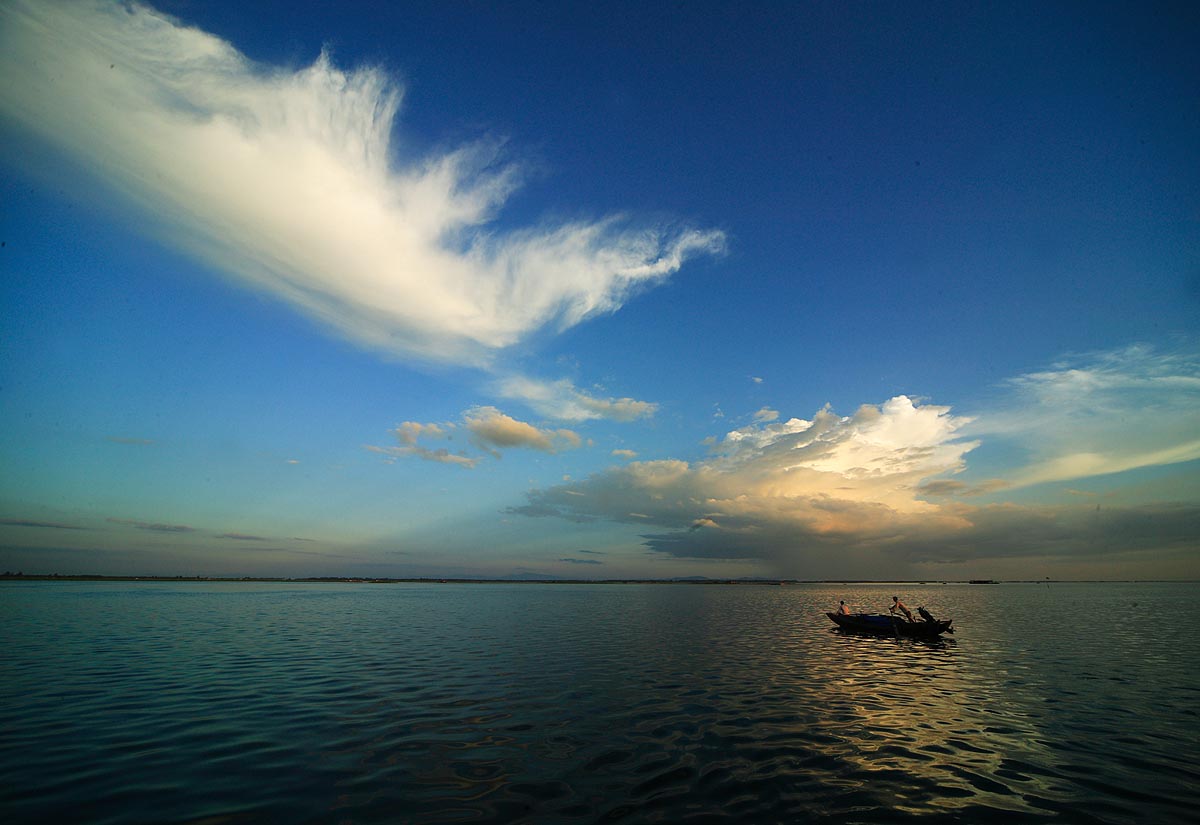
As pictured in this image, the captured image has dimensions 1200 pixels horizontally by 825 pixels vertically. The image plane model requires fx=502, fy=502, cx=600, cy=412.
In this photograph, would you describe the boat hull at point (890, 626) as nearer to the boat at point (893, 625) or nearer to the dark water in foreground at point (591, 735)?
the boat at point (893, 625)

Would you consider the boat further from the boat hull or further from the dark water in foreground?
the dark water in foreground

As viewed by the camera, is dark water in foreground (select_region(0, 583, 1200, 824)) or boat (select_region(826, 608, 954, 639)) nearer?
dark water in foreground (select_region(0, 583, 1200, 824))

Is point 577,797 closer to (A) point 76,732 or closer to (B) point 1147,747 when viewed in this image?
(A) point 76,732

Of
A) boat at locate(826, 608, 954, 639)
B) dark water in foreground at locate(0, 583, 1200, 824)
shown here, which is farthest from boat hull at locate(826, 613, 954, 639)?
dark water in foreground at locate(0, 583, 1200, 824)

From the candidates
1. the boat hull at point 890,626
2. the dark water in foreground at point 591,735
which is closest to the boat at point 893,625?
the boat hull at point 890,626

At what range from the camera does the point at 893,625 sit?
1646 inches

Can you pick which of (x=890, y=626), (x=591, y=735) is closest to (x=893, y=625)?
(x=890, y=626)

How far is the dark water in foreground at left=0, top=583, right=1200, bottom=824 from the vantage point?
11.5 metres

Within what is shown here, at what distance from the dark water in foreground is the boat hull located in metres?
5.28

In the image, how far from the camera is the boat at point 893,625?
39.6 metres

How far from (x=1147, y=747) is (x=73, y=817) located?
28976mm

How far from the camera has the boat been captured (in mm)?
39594

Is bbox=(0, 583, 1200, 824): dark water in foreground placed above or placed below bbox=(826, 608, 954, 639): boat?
below

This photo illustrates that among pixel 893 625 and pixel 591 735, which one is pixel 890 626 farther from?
pixel 591 735
